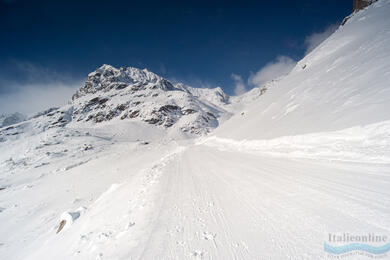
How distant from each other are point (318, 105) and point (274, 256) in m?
11.1

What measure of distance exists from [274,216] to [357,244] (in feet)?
3.30

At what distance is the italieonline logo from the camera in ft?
5.57

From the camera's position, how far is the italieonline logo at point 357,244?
66.8 inches

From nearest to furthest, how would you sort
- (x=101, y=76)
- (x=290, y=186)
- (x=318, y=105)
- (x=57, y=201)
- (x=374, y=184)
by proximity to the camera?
(x=374, y=184) → (x=290, y=186) → (x=318, y=105) → (x=57, y=201) → (x=101, y=76)

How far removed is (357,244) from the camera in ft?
5.94

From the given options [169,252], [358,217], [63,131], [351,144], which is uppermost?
[63,131]

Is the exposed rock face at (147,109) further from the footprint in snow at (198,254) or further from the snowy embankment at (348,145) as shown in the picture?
the footprint in snow at (198,254)

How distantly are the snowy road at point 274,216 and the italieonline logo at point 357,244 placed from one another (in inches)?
3.2

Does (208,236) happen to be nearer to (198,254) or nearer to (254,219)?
(198,254)

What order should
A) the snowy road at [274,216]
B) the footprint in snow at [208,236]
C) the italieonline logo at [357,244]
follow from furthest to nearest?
the footprint in snow at [208,236], the snowy road at [274,216], the italieonline logo at [357,244]

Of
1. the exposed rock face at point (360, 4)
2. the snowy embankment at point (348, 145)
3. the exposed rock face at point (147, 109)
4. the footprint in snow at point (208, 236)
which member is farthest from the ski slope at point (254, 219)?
the exposed rock face at point (147, 109)

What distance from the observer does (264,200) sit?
126 inches

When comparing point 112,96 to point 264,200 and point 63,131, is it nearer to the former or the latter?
point 63,131

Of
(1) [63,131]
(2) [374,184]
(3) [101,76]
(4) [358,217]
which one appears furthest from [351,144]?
(3) [101,76]
